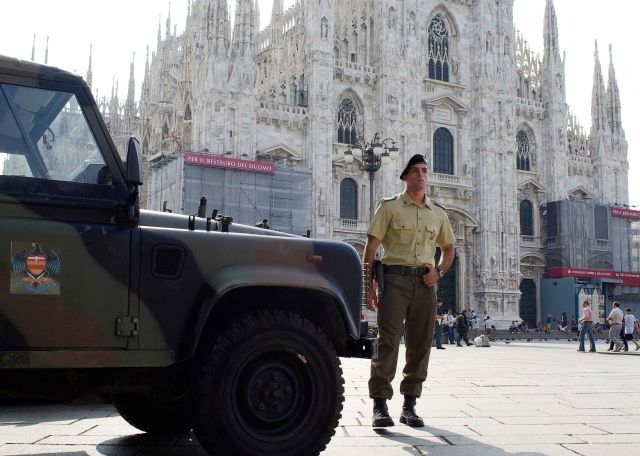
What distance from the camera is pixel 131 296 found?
3.23 m

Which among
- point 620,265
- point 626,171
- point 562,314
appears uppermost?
point 626,171

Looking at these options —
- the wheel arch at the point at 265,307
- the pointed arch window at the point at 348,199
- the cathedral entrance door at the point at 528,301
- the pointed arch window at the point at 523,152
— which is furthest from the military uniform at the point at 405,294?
the pointed arch window at the point at 523,152

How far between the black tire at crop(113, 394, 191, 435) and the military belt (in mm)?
1641

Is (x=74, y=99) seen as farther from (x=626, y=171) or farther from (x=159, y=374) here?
(x=626, y=171)

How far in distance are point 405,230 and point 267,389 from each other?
1881 mm

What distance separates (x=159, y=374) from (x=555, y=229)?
120ft

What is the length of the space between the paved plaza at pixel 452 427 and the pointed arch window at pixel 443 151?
2873cm

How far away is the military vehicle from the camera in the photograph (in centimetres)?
306

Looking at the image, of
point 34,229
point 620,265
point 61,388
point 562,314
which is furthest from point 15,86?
point 620,265

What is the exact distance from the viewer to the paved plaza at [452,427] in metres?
3.93

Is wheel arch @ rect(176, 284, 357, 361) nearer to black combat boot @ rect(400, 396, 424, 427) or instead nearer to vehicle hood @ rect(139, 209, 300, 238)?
vehicle hood @ rect(139, 209, 300, 238)

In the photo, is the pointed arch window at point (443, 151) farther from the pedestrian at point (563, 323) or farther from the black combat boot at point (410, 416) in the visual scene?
the black combat boot at point (410, 416)

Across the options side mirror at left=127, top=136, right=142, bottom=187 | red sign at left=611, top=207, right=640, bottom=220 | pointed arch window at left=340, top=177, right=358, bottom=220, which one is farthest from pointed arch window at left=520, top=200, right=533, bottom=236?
side mirror at left=127, top=136, right=142, bottom=187

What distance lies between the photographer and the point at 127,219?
3279 millimetres
